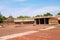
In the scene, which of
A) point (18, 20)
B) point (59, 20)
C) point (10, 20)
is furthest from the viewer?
point (18, 20)

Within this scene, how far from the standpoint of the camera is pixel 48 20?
224 ft

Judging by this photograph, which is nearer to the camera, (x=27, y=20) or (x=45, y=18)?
(x=45, y=18)

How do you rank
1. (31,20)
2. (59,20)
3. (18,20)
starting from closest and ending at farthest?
(59,20) → (31,20) → (18,20)

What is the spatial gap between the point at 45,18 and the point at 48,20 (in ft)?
5.66

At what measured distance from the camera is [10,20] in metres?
64.2

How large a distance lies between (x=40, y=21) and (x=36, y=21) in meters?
2.45

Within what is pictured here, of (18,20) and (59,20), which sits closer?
(59,20)

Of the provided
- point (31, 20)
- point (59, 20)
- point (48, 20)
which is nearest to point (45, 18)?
point (48, 20)

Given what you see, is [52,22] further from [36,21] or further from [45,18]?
[36,21]

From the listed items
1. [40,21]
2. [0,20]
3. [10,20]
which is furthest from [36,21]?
[0,20]

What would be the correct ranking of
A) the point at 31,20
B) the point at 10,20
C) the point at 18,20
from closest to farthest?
1. the point at 10,20
2. the point at 31,20
3. the point at 18,20

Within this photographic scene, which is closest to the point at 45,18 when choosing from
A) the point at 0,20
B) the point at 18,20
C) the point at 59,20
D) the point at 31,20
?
the point at 59,20

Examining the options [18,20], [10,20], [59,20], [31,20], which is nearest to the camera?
[10,20]

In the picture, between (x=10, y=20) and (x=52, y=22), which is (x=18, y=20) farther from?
(x=52, y=22)
